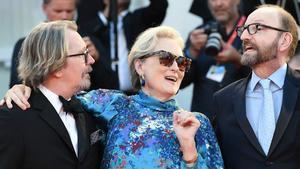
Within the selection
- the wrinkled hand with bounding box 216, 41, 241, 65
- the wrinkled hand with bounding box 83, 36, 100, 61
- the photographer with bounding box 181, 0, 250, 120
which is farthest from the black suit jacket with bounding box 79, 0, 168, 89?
the wrinkled hand with bounding box 216, 41, 241, 65

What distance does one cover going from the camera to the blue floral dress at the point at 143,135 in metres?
3.92

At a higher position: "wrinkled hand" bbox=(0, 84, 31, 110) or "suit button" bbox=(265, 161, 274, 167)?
"wrinkled hand" bbox=(0, 84, 31, 110)

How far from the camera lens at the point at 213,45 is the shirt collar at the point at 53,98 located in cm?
202

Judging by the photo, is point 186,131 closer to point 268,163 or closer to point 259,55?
point 268,163

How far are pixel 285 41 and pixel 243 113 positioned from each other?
54cm

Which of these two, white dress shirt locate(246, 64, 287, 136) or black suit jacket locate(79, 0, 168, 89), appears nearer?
white dress shirt locate(246, 64, 287, 136)

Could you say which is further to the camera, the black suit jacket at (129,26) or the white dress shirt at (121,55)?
the white dress shirt at (121,55)

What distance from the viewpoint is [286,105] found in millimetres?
4160

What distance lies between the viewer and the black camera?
5.64 meters

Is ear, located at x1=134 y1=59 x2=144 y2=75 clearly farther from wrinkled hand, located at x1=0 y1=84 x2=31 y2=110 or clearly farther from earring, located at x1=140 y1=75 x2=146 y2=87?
wrinkled hand, located at x1=0 y1=84 x2=31 y2=110

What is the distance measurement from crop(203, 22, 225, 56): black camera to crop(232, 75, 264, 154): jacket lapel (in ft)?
4.21

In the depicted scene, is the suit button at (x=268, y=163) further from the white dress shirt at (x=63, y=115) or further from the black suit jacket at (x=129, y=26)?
the black suit jacket at (x=129, y=26)

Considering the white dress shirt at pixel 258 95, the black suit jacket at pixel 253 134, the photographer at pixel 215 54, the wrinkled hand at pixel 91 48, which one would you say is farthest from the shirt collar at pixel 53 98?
the photographer at pixel 215 54

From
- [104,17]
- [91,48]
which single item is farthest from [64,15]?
[104,17]
